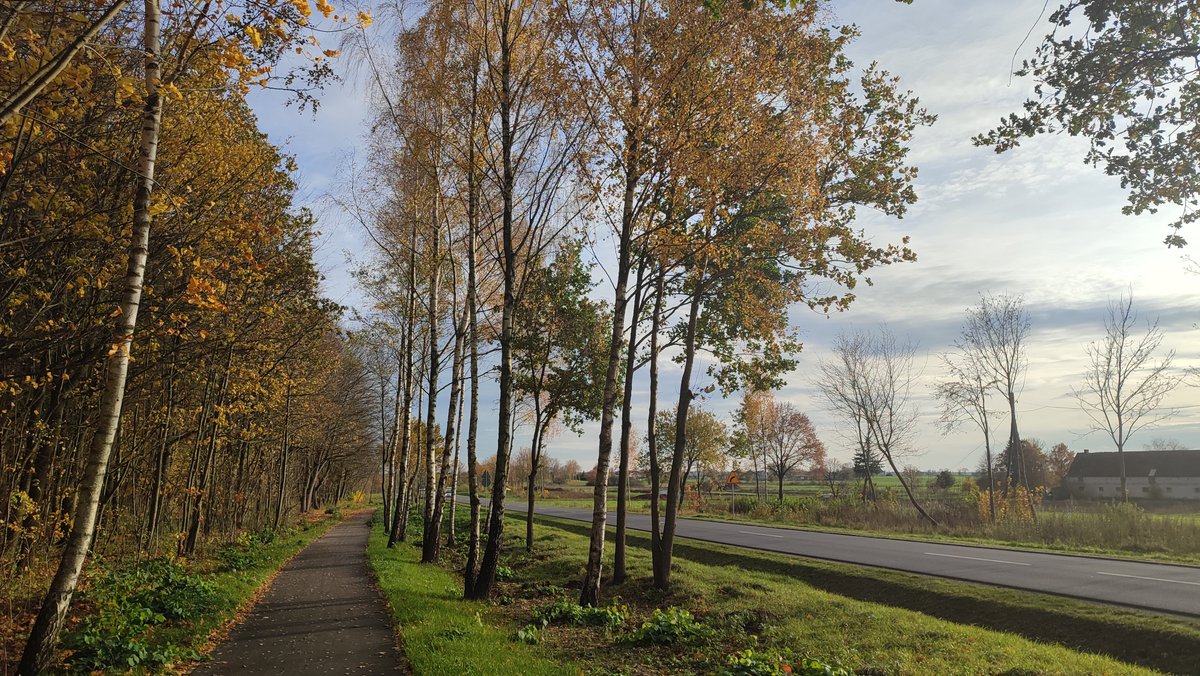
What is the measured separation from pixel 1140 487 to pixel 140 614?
88945mm

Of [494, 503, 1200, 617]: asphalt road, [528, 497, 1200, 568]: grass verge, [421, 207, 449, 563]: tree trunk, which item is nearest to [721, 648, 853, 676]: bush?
[494, 503, 1200, 617]: asphalt road

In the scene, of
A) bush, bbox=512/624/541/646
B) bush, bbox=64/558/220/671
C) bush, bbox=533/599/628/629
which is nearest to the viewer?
bush, bbox=64/558/220/671

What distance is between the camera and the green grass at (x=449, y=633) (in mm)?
7521

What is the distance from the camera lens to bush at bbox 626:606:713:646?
9641mm

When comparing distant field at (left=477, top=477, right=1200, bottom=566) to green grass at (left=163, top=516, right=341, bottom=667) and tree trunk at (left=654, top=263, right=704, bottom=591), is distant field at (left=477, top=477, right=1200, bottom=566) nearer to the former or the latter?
tree trunk at (left=654, top=263, right=704, bottom=591)

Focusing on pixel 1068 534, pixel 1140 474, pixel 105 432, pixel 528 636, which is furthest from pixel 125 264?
pixel 1140 474

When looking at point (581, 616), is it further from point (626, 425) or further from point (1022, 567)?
point (1022, 567)

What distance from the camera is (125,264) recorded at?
9.69m

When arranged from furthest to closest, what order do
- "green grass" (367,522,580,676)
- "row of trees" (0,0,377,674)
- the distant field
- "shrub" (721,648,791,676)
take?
the distant field → "green grass" (367,522,580,676) → "shrub" (721,648,791,676) → "row of trees" (0,0,377,674)

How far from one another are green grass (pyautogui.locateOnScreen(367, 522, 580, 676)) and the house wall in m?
67.6

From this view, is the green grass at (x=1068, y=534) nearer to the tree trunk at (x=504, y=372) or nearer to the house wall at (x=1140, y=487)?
the tree trunk at (x=504, y=372)

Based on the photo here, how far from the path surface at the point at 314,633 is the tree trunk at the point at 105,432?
5.67 ft

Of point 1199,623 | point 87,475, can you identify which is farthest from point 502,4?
point 1199,623

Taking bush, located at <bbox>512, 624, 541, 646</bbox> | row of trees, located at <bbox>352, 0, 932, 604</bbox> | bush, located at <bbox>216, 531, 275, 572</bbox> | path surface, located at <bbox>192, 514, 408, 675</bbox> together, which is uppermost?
row of trees, located at <bbox>352, 0, 932, 604</bbox>
